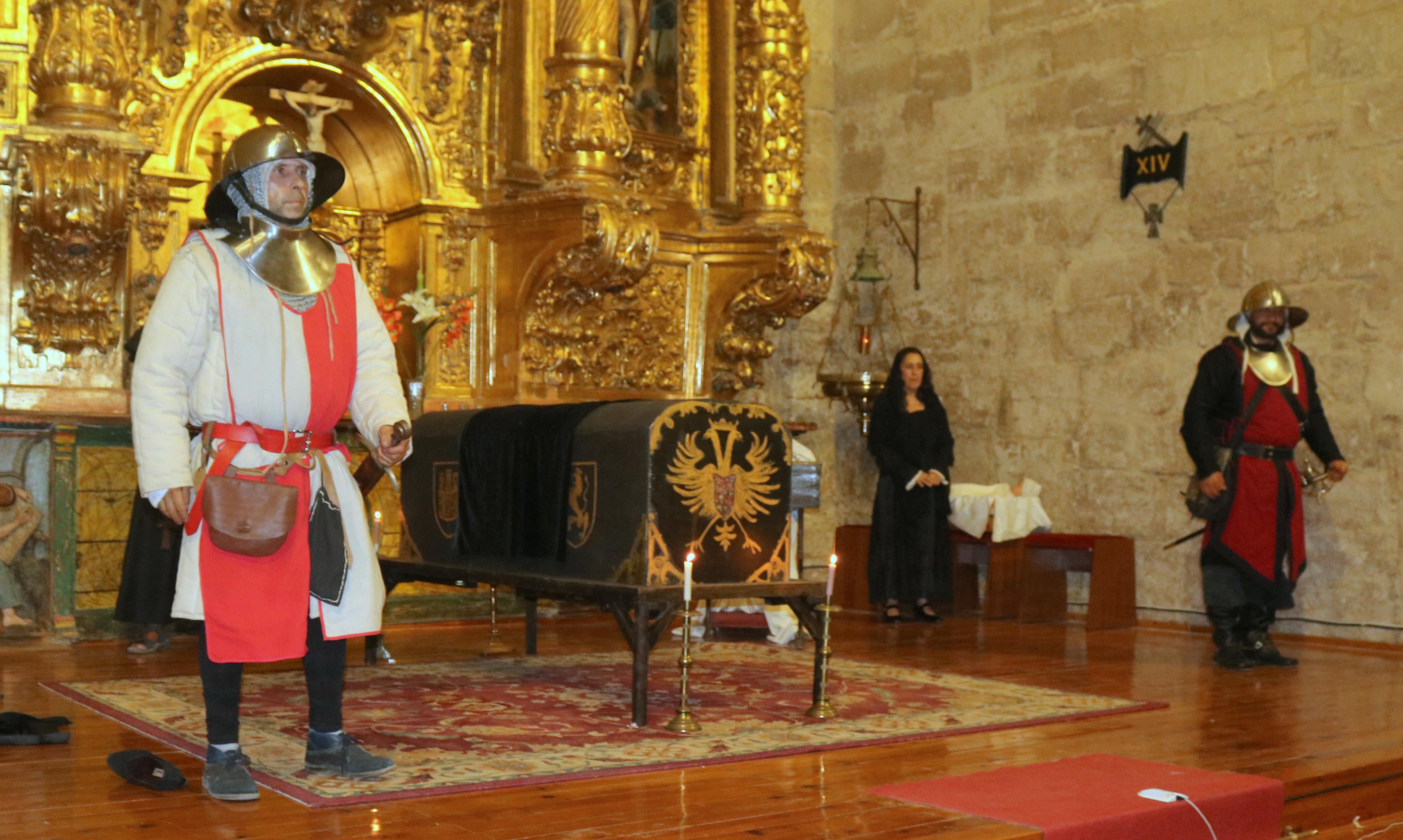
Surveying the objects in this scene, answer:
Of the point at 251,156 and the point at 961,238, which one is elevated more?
the point at 961,238

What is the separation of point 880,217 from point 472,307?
125 inches

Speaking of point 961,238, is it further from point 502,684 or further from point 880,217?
point 502,684

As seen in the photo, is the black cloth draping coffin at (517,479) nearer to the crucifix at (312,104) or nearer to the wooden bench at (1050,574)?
the crucifix at (312,104)

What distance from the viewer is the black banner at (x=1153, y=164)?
27.8ft

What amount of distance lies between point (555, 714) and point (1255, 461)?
12.4 ft

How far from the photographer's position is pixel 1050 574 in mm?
8734

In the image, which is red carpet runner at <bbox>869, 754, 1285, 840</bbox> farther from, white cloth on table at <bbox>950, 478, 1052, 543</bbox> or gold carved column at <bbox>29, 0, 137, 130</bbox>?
gold carved column at <bbox>29, 0, 137, 130</bbox>

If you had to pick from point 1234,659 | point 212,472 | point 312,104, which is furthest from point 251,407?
point 1234,659

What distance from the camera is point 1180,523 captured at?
8.45 m

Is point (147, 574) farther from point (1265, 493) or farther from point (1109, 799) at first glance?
point (1265, 493)

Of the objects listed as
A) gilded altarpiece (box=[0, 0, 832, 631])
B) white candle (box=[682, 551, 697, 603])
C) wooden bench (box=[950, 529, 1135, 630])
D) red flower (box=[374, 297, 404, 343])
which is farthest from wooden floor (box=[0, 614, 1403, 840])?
gilded altarpiece (box=[0, 0, 832, 631])

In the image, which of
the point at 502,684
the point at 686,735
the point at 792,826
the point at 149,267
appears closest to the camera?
the point at 792,826

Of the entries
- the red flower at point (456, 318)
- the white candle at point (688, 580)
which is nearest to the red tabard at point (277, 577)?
the white candle at point (688, 580)

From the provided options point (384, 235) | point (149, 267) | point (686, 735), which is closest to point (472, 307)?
point (384, 235)
